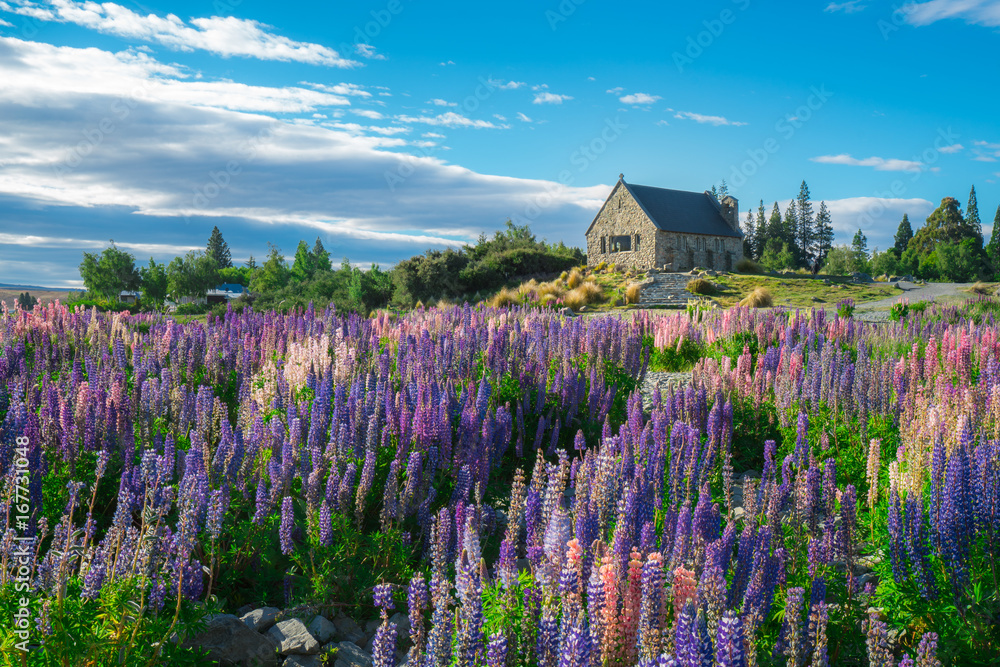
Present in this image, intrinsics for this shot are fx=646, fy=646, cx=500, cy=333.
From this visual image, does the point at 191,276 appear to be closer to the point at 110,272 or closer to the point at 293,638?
the point at 110,272

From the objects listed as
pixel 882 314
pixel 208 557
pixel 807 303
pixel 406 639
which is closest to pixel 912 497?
pixel 406 639

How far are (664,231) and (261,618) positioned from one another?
53.2m

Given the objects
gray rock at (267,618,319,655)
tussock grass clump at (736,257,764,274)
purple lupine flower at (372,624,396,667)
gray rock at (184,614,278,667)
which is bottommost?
gray rock at (267,618,319,655)

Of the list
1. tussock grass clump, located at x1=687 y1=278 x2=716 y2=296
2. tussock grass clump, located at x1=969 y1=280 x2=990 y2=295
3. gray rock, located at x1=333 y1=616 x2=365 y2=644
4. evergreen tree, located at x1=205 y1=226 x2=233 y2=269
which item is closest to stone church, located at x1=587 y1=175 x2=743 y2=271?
tussock grass clump, located at x1=687 y1=278 x2=716 y2=296

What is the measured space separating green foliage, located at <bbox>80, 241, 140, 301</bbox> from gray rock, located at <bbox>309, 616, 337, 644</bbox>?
270ft

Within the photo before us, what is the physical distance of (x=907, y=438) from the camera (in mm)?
5137

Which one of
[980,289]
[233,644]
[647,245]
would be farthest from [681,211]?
[233,644]

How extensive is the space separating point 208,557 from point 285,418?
2.16 metres

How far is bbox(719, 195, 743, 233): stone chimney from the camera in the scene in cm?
5897

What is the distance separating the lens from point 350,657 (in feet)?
12.0

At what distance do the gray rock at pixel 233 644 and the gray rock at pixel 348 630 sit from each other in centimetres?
47

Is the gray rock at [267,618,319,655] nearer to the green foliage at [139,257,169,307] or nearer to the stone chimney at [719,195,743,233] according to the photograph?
the stone chimney at [719,195,743,233]

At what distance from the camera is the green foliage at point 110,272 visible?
75312mm

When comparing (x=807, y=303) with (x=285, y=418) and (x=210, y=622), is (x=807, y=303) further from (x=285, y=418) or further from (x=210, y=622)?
(x=210, y=622)
